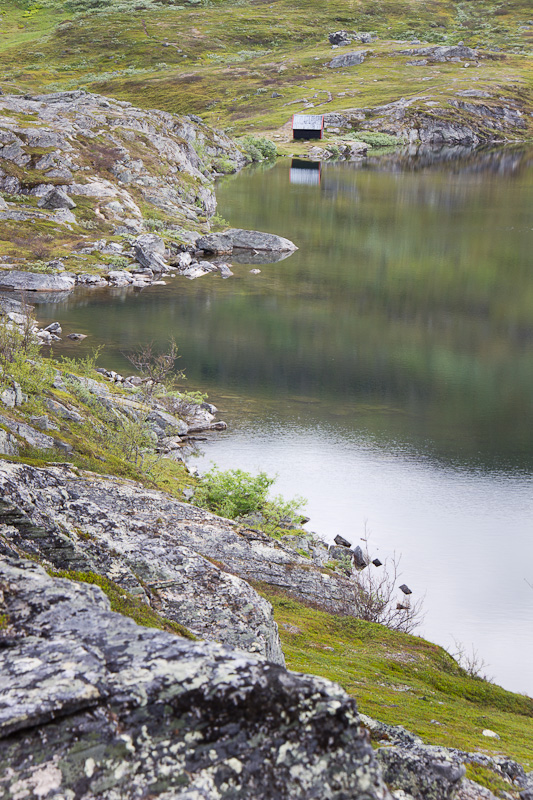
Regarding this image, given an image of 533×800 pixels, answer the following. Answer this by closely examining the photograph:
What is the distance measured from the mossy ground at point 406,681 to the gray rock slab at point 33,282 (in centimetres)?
5473

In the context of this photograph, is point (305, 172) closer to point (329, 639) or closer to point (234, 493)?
point (234, 493)

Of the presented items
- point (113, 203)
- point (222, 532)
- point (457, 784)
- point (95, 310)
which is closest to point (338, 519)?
point (222, 532)

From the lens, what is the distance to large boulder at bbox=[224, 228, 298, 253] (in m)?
85.8

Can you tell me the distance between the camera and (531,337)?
57625 millimetres

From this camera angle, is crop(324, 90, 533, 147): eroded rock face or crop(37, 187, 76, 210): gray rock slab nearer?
crop(37, 187, 76, 210): gray rock slab

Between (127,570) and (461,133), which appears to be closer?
(127,570)

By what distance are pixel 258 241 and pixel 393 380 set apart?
43.1 meters

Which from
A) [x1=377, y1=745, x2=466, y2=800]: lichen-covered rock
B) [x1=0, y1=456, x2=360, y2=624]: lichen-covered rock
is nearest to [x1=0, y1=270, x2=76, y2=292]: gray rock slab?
[x1=0, y1=456, x2=360, y2=624]: lichen-covered rock

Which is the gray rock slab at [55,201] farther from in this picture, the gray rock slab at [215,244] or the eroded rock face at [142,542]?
the eroded rock face at [142,542]

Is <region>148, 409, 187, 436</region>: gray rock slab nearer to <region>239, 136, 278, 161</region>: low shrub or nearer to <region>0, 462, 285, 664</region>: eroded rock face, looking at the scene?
<region>0, 462, 285, 664</region>: eroded rock face

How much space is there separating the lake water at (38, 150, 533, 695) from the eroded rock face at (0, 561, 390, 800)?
21734mm

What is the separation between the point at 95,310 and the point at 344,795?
62.1 m

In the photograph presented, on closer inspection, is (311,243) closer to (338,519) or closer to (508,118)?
(338,519)

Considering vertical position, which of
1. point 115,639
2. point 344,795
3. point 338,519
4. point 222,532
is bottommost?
point 338,519
